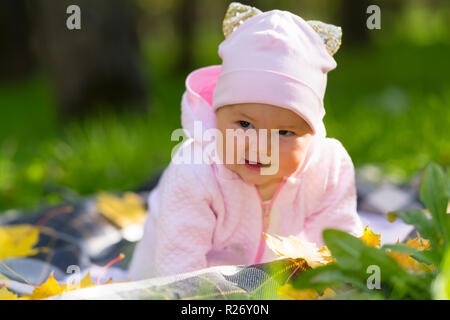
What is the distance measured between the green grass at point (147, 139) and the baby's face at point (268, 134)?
164cm

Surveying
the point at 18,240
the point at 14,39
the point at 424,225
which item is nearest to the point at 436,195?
the point at 424,225

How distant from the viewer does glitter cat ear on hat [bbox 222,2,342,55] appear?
1.76 meters

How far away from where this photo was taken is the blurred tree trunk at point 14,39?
8539mm

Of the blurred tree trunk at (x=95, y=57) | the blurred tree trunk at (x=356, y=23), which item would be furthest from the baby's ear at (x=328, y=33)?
the blurred tree trunk at (x=356, y=23)

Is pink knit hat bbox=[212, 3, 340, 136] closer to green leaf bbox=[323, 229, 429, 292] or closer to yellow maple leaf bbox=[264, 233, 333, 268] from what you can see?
yellow maple leaf bbox=[264, 233, 333, 268]

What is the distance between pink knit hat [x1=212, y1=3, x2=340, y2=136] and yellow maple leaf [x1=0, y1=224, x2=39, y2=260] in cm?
109

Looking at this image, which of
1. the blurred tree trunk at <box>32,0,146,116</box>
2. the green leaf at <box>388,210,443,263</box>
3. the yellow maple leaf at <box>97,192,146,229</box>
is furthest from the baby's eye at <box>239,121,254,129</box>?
the blurred tree trunk at <box>32,0,146,116</box>

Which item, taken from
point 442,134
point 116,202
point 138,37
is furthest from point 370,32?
point 116,202

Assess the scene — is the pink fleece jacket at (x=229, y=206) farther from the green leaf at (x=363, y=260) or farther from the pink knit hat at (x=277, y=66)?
the green leaf at (x=363, y=260)

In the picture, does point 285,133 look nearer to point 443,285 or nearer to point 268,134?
point 268,134

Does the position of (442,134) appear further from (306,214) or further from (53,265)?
(53,265)

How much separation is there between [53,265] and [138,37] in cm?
335

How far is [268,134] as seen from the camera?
1601mm

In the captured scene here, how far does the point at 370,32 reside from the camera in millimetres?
9914
